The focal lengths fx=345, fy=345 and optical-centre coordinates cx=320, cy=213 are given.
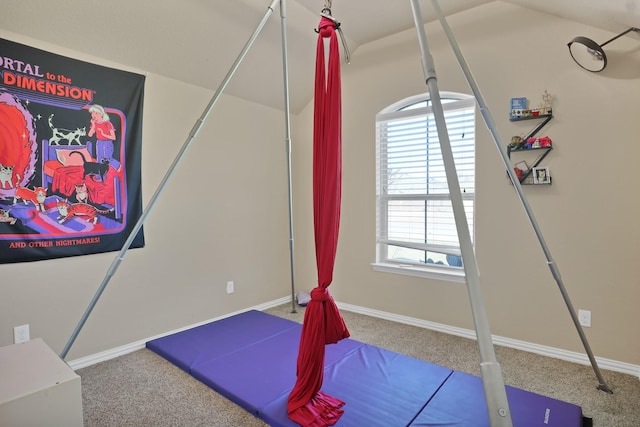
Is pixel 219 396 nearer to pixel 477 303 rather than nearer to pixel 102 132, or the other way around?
pixel 477 303

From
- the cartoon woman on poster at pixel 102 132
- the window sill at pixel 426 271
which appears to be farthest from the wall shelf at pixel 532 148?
the cartoon woman on poster at pixel 102 132

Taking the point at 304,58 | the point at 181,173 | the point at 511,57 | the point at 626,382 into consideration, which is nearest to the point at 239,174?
the point at 181,173

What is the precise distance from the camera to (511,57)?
2.98 metres

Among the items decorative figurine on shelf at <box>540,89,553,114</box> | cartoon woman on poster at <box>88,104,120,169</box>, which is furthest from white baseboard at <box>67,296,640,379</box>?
decorative figurine on shelf at <box>540,89,553,114</box>

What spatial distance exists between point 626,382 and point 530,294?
81cm

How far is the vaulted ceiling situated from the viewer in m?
2.37

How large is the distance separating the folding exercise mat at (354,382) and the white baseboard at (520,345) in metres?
0.83

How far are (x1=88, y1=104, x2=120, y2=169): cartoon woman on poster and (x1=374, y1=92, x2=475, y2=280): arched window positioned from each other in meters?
2.61

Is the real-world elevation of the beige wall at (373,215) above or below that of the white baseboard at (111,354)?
above

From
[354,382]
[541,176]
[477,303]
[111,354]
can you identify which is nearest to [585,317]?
[541,176]

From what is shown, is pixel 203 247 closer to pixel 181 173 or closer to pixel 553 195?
pixel 181 173

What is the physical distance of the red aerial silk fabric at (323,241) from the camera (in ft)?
6.61

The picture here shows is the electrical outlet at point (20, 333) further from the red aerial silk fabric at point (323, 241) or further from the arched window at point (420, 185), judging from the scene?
the arched window at point (420, 185)

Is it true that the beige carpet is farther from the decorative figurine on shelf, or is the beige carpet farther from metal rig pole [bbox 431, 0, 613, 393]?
the decorative figurine on shelf
